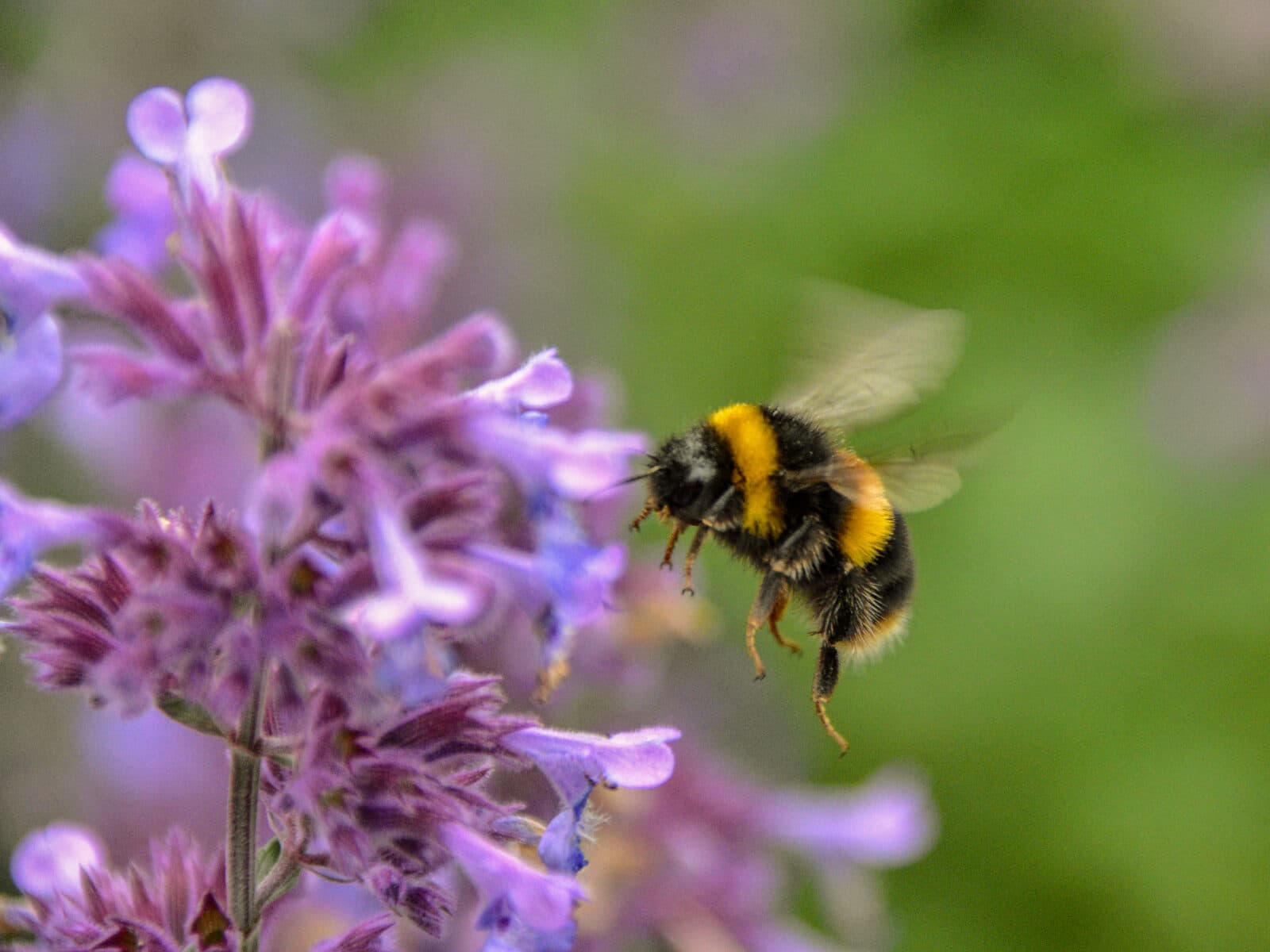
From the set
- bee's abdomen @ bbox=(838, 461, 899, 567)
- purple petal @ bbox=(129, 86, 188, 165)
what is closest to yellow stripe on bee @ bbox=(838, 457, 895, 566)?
bee's abdomen @ bbox=(838, 461, 899, 567)

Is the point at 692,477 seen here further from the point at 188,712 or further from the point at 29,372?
the point at 29,372

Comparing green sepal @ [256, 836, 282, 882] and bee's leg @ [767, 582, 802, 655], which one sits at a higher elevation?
bee's leg @ [767, 582, 802, 655]

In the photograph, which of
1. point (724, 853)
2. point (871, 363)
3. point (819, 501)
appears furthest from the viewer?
point (724, 853)

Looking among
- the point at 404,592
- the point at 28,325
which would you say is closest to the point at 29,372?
the point at 28,325

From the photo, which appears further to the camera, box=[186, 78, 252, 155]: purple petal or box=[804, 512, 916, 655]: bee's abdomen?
box=[804, 512, 916, 655]: bee's abdomen

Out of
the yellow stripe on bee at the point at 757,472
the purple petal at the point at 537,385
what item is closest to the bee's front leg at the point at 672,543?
the yellow stripe on bee at the point at 757,472

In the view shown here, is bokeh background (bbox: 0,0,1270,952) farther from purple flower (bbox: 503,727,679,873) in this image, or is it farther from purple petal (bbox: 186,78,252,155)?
purple petal (bbox: 186,78,252,155)

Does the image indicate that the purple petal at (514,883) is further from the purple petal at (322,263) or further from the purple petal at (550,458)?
the purple petal at (322,263)
